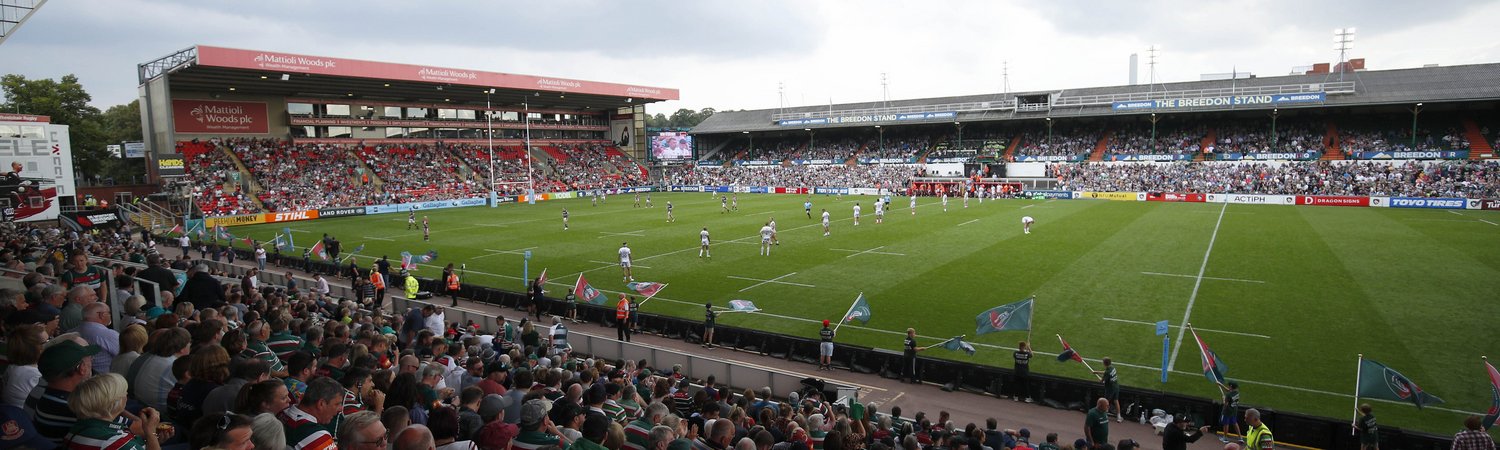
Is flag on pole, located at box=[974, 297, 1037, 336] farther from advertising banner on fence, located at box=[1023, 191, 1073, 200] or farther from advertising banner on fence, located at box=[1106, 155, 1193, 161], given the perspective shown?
advertising banner on fence, located at box=[1106, 155, 1193, 161]

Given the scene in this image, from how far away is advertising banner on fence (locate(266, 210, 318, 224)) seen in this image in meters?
47.8

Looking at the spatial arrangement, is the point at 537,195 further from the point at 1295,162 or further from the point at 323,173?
the point at 1295,162

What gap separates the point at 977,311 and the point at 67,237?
31149mm

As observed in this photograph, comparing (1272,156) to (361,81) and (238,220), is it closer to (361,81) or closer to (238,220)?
(361,81)

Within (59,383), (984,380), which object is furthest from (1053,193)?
(59,383)

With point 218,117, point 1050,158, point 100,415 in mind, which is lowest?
point 100,415

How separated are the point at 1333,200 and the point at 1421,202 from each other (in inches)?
175

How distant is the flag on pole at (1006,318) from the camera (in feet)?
49.0

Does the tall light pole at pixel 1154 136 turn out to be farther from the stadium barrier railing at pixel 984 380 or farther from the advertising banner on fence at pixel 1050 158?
the stadium barrier railing at pixel 984 380

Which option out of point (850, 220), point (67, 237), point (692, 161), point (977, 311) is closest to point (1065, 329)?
point (977, 311)

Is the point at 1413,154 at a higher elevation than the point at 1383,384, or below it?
higher

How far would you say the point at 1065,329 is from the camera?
17.7 meters

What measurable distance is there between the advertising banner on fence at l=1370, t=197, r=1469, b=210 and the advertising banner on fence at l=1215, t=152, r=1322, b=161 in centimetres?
963

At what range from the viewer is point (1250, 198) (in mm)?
53281
